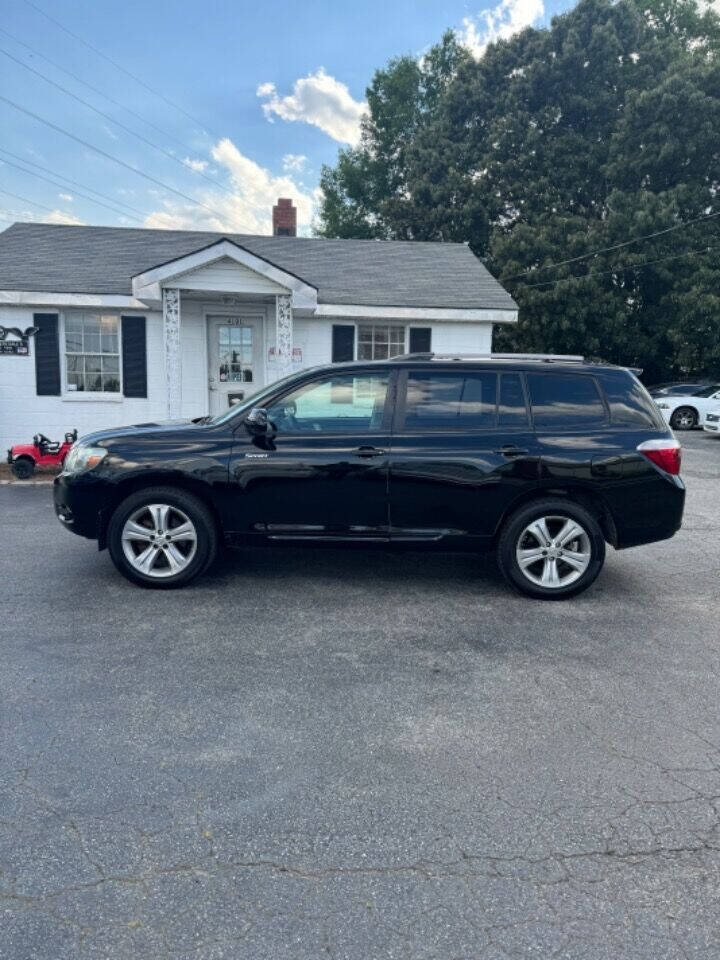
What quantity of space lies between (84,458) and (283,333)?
23.2ft

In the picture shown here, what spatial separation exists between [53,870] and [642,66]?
3253cm

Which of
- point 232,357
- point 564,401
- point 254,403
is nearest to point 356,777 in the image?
point 254,403

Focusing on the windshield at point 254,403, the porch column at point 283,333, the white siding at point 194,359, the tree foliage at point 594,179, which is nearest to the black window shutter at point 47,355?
the white siding at point 194,359

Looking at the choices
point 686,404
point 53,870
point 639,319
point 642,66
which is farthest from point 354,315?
point 642,66

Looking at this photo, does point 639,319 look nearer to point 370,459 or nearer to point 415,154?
point 415,154

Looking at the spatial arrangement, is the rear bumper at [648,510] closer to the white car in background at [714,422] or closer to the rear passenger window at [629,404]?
the rear passenger window at [629,404]

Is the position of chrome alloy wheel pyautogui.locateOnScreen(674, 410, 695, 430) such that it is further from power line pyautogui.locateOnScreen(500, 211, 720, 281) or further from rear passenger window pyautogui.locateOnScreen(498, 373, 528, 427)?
rear passenger window pyautogui.locateOnScreen(498, 373, 528, 427)

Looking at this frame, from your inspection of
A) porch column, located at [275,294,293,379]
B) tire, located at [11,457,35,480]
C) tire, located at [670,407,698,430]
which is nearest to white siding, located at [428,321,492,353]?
porch column, located at [275,294,293,379]

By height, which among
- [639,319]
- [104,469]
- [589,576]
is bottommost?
[589,576]

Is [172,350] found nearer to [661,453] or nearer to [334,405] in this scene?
[334,405]

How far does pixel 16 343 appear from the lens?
11.8 metres

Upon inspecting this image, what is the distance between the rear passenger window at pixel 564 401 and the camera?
533 cm

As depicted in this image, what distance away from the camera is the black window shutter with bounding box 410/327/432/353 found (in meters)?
13.0

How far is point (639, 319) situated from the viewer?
84.5 feet
